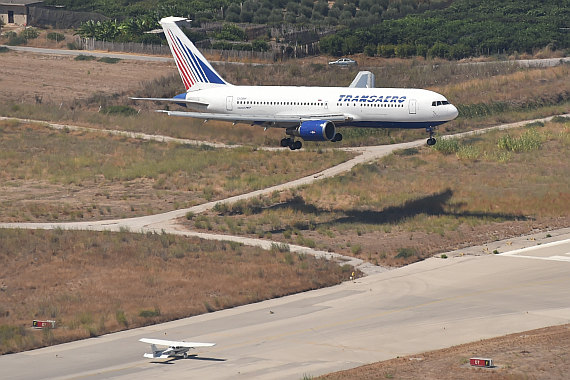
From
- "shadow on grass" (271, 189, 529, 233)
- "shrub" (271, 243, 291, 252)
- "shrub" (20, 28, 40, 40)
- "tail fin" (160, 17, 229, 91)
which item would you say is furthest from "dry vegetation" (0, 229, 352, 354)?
"shrub" (20, 28, 40, 40)

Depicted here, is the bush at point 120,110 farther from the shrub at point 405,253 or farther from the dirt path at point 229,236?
the shrub at point 405,253

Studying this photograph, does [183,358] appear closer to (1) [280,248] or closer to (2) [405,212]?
(1) [280,248]

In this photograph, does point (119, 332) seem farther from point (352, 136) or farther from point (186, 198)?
point (352, 136)

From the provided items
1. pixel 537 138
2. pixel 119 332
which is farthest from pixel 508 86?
pixel 119 332

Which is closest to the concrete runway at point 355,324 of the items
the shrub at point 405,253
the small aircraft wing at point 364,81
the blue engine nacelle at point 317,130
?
the shrub at point 405,253

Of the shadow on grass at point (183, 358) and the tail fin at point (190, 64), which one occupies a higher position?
the tail fin at point (190, 64)

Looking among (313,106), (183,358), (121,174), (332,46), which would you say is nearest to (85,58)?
(332,46)
